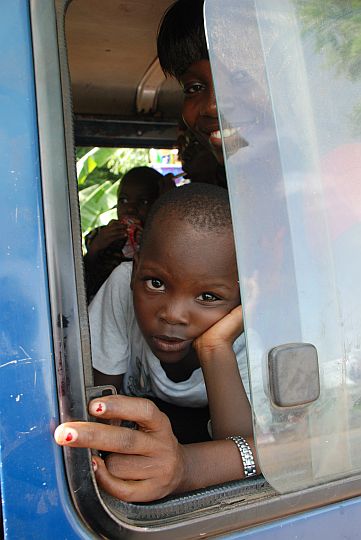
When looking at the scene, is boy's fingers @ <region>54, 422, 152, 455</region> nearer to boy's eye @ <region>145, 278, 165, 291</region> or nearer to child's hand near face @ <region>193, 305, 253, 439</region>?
child's hand near face @ <region>193, 305, 253, 439</region>

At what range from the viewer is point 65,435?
0.90 m

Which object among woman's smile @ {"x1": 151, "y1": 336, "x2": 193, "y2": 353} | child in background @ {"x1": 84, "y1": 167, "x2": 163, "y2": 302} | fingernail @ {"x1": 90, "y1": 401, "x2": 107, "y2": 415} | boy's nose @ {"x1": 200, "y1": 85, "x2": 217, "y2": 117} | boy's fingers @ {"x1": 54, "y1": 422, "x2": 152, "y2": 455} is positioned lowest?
boy's fingers @ {"x1": 54, "y1": 422, "x2": 152, "y2": 455}

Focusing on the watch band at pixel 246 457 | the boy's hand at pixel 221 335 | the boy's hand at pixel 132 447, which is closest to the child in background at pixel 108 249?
the boy's hand at pixel 221 335

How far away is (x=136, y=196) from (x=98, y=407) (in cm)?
251

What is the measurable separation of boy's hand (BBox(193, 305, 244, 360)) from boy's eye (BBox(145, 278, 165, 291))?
153mm

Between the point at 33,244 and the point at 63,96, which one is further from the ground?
the point at 63,96

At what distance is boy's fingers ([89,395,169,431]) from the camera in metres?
0.97

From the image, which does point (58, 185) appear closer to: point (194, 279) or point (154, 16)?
point (194, 279)

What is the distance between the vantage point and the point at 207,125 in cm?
199

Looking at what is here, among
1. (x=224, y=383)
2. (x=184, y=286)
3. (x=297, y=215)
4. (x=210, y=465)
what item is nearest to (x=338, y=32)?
(x=297, y=215)

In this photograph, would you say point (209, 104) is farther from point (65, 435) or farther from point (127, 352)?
point (65, 435)

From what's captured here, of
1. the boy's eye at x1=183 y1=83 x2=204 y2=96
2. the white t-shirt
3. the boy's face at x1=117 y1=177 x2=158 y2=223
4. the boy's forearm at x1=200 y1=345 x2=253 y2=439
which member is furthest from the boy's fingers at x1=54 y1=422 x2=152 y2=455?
the boy's face at x1=117 y1=177 x2=158 y2=223

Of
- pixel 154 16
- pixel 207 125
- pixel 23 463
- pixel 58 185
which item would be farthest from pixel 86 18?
pixel 23 463

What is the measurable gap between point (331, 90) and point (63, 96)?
480 millimetres
